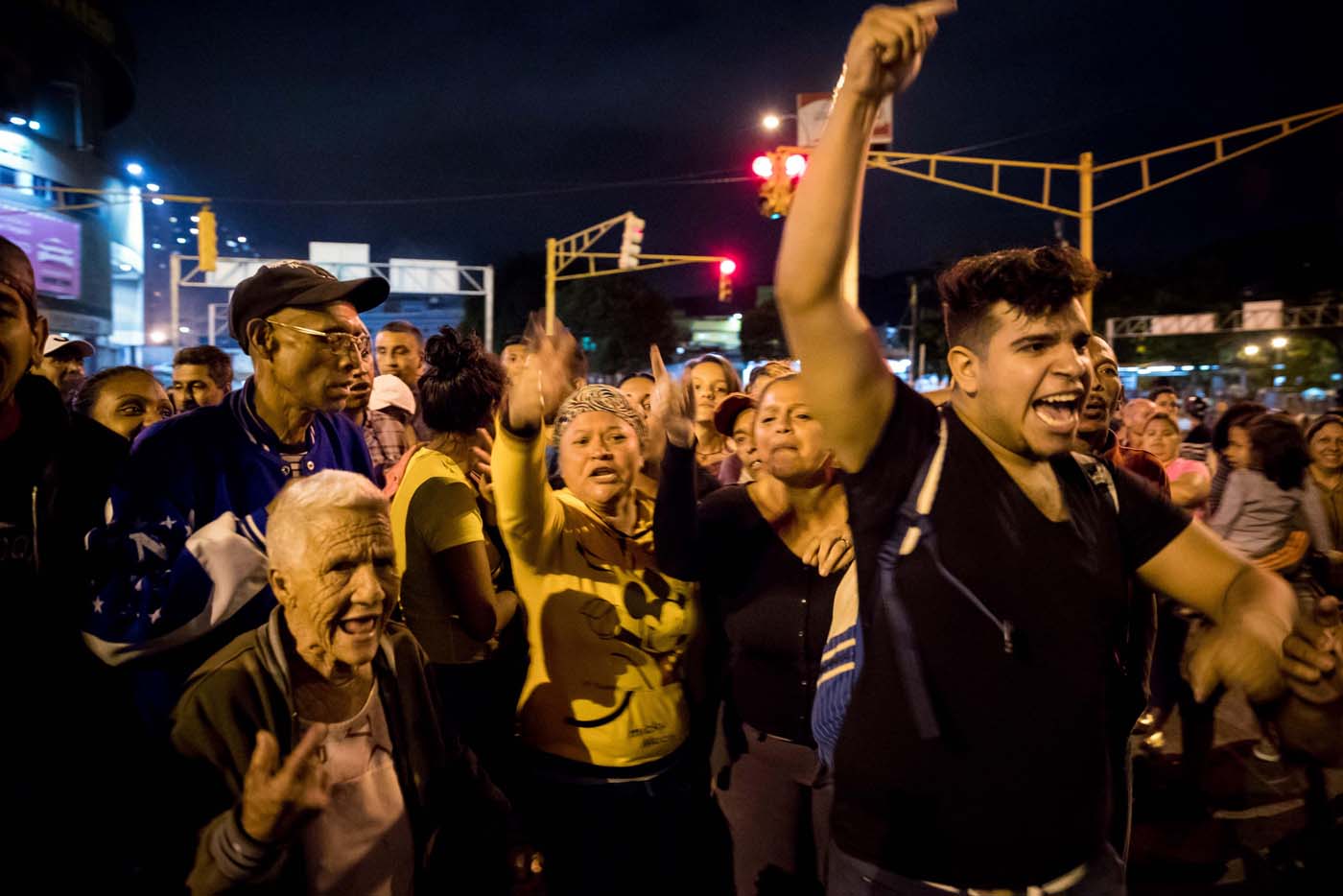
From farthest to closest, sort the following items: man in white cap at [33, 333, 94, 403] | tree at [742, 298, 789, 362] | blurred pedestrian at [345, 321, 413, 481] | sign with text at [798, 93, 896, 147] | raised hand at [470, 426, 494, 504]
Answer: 1. tree at [742, 298, 789, 362]
2. sign with text at [798, 93, 896, 147]
3. man in white cap at [33, 333, 94, 403]
4. blurred pedestrian at [345, 321, 413, 481]
5. raised hand at [470, 426, 494, 504]

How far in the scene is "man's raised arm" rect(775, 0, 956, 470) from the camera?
5.37ft

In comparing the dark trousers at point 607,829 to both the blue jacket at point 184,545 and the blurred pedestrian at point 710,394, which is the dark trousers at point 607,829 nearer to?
the blue jacket at point 184,545

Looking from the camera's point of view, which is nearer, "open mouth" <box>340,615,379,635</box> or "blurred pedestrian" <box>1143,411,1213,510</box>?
"open mouth" <box>340,615,379,635</box>

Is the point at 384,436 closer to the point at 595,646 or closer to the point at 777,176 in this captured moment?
the point at 595,646

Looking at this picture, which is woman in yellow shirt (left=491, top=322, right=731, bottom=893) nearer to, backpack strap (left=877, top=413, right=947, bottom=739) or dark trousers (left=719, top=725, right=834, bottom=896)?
dark trousers (left=719, top=725, right=834, bottom=896)

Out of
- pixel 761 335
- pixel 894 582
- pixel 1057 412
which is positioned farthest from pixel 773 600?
pixel 761 335

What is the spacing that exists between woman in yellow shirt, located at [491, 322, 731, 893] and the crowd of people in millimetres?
13

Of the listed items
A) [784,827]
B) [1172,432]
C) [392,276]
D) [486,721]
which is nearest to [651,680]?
[784,827]

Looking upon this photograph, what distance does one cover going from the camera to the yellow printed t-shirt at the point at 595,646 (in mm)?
2971

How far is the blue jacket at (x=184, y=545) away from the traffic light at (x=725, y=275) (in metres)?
20.8

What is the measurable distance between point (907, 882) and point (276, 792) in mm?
1372

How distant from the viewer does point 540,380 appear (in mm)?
2758

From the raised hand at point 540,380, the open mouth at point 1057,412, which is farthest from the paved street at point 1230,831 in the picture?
the raised hand at point 540,380

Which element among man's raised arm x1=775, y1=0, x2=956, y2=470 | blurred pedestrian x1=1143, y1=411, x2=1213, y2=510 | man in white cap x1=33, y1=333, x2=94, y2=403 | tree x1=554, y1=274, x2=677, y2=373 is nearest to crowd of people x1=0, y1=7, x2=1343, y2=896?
man's raised arm x1=775, y1=0, x2=956, y2=470
